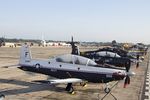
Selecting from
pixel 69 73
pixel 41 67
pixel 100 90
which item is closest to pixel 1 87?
pixel 41 67

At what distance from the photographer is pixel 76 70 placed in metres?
16.2

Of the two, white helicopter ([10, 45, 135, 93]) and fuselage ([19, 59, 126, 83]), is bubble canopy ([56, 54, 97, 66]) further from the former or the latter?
fuselage ([19, 59, 126, 83])

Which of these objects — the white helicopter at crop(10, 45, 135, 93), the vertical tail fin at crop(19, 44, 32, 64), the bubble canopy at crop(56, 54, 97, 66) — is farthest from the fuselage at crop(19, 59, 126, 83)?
the vertical tail fin at crop(19, 44, 32, 64)

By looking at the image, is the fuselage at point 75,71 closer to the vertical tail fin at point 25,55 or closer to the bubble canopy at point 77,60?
the bubble canopy at point 77,60

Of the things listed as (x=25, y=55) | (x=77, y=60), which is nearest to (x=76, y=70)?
(x=77, y=60)

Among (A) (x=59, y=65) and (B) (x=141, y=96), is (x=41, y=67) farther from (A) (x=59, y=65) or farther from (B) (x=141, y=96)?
(B) (x=141, y=96)

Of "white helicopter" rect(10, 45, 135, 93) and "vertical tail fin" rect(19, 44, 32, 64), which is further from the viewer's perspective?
"vertical tail fin" rect(19, 44, 32, 64)

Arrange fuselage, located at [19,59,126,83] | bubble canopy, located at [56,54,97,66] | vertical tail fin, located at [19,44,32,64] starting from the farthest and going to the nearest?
vertical tail fin, located at [19,44,32,64] < bubble canopy, located at [56,54,97,66] < fuselage, located at [19,59,126,83]

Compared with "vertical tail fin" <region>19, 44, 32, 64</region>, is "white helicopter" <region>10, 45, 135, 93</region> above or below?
below

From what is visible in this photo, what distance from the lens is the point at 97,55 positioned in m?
26.1

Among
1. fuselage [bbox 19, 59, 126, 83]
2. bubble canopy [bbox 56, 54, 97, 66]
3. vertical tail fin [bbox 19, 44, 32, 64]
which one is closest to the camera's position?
fuselage [bbox 19, 59, 126, 83]

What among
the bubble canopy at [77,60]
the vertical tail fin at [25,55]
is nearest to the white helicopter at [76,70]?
the bubble canopy at [77,60]

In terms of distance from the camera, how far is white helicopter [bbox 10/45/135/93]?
15555mm

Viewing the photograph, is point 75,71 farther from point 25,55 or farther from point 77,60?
point 25,55
